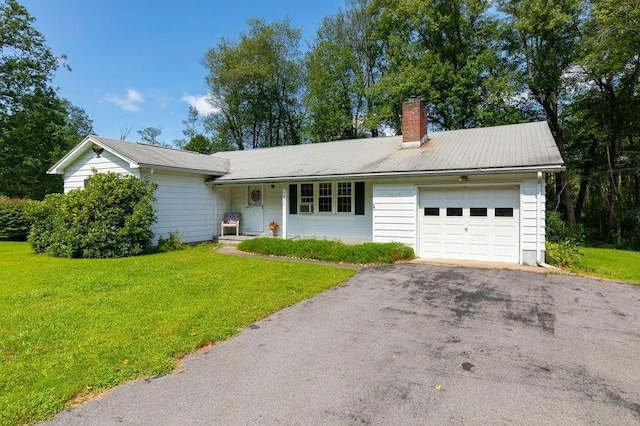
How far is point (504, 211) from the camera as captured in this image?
993cm

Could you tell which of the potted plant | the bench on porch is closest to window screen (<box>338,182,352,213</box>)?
the potted plant

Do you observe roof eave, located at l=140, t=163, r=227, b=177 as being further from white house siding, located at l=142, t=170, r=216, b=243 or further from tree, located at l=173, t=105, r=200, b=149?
tree, located at l=173, t=105, r=200, b=149

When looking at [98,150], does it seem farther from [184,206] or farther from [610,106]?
[610,106]

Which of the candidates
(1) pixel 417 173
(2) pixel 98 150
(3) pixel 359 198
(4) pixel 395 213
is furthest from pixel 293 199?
(2) pixel 98 150

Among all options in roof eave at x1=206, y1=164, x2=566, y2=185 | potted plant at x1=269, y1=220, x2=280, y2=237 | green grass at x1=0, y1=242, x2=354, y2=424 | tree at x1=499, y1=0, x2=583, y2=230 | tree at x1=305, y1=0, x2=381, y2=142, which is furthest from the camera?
tree at x1=305, y1=0, x2=381, y2=142

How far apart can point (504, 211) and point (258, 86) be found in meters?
26.9

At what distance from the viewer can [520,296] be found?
648cm

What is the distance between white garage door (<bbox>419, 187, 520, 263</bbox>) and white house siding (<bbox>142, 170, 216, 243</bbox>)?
8725 mm

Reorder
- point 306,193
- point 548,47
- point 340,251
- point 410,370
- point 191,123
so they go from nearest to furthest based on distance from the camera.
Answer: point 410,370
point 340,251
point 306,193
point 548,47
point 191,123

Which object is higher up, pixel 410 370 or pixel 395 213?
pixel 395 213

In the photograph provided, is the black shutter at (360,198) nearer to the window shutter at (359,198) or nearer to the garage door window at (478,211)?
the window shutter at (359,198)

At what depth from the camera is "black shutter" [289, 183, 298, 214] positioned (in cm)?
1444

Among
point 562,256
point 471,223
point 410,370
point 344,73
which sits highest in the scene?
point 344,73

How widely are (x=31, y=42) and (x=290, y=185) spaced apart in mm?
24576
